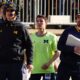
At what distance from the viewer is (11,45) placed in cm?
722

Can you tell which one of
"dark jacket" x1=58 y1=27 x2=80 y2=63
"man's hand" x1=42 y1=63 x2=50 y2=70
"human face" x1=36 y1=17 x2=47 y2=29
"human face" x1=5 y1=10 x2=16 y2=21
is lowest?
Result: "man's hand" x1=42 y1=63 x2=50 y2=70

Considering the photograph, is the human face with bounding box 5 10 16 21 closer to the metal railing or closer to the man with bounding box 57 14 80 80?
the man with bounding box 57 14 80 80

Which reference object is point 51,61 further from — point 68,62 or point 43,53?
point 68,62

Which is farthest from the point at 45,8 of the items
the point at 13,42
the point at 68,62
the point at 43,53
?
the point at 13,42

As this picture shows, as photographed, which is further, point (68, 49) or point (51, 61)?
point (51, 61)

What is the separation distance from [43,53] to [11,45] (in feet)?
2.96

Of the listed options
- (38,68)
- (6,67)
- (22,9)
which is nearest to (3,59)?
(6,67)

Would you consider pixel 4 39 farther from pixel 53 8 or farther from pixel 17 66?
pixel 53 8

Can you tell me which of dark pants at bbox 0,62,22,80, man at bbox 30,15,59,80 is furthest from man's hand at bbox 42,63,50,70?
dark pants at bbox 0,62,22,80

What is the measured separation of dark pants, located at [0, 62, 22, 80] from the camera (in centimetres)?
725

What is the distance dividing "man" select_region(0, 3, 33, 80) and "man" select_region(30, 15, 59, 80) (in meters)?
0.61

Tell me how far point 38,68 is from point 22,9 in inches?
401

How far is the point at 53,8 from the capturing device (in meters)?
18.2

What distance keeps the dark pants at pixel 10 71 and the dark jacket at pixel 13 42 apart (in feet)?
0.25
